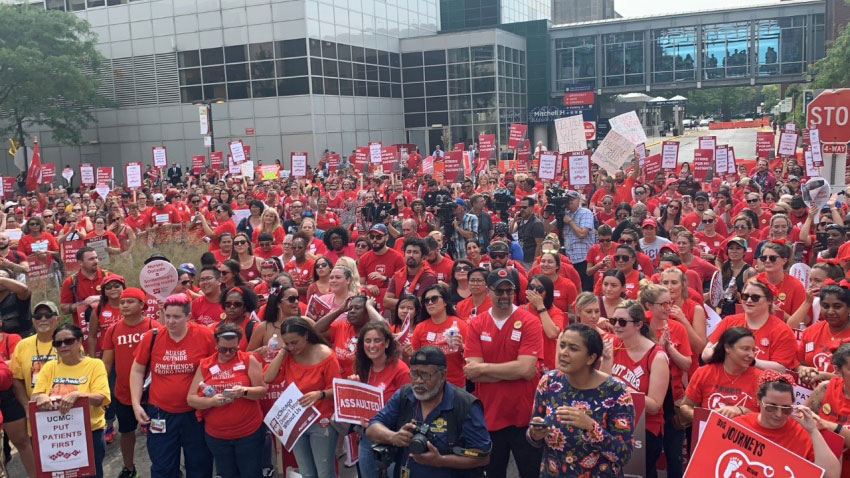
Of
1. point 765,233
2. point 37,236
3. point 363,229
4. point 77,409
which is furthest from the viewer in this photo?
point 363,229

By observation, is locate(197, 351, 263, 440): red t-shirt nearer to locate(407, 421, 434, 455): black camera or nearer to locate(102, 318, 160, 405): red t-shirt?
locate(102, 318, 160, 405): red t-shirt

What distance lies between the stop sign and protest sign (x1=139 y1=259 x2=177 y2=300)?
10.0 m

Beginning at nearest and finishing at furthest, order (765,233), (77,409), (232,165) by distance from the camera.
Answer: (77,409), (765,233), (232,165)

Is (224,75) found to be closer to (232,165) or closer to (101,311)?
(232,165)

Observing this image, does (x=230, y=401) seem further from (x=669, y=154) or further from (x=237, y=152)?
(x=237, y=152)

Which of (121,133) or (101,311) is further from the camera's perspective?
(121,133)

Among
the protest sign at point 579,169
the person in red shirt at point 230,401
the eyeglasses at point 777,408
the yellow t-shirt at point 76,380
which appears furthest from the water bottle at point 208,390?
the protest sign at point 579,169

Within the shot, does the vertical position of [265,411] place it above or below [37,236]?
below

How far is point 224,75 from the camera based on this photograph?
40.1 meters

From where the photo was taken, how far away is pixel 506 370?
18.0 ft

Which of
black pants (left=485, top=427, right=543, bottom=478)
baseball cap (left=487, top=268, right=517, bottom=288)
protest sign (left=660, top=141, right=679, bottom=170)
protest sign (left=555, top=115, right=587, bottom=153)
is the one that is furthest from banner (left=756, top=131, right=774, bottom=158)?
black pants (left=485, top=427, right=543, bottom=478)

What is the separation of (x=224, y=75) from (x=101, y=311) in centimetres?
3466

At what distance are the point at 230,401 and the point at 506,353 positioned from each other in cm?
211

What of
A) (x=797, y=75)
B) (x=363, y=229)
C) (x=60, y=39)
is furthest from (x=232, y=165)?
(x=797, y=75)
